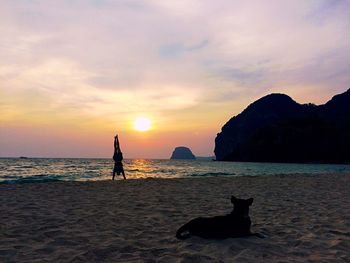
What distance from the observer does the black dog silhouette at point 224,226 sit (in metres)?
6.76

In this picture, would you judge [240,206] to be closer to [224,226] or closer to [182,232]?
[224,226]

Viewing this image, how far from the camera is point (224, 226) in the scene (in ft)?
22.3

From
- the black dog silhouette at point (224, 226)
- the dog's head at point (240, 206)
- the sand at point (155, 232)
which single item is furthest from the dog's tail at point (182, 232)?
the dog's head at point (240, 206)

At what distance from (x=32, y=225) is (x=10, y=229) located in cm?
51

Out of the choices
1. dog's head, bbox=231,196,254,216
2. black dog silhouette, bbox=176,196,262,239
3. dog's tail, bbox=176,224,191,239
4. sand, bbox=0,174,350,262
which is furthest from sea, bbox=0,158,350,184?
dog's head, bbox=231,196,254,216

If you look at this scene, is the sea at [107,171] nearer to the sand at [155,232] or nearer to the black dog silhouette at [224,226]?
the sand at [155,232]

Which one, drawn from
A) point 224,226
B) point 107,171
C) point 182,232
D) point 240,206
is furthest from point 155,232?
point 107,171

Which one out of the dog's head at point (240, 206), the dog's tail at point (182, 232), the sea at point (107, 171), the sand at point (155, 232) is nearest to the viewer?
the sand at point (155, 232)

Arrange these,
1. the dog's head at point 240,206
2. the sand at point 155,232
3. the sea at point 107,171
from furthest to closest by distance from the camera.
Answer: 1. the sea at point 107,171
2. the dog's head at point 240,206
3. the sand at point 155,232

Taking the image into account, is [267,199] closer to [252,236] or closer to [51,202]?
[252,236]

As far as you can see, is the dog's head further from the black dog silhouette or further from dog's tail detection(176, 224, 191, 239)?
dog's tail detection(176, 224, 191, 239)

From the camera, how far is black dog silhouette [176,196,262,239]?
6.76 metres

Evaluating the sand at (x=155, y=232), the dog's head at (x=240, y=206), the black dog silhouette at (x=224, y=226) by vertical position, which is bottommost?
the sand at (x=155, y=232)

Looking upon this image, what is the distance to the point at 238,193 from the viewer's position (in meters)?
15.5
